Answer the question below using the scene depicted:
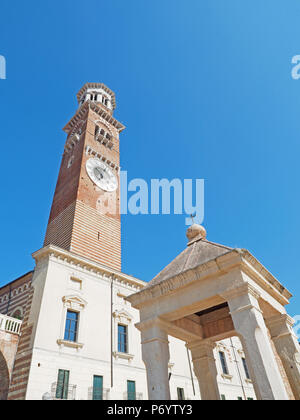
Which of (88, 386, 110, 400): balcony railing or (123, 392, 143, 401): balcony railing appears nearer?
(88, 386, 110, 400): balcony railing

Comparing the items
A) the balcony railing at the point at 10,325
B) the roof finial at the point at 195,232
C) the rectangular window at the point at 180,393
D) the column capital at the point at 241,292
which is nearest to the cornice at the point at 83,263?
the balcony railing at the point at 10,325

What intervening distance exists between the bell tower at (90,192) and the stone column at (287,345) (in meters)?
17.3

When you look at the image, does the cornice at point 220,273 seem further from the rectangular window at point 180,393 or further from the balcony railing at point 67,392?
the rectangular window at point 180,393

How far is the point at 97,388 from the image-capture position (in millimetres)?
16656

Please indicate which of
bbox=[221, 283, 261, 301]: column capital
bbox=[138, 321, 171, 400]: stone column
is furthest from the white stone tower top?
bbox=[221, 283, 261, 301]: column capital

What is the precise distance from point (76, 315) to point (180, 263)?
12.8 m

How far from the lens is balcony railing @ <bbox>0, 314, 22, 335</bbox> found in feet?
55.3

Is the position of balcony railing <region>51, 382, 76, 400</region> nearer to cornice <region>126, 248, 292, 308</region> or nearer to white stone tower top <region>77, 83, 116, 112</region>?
cornice <region>126, 248, 292, 308</region>

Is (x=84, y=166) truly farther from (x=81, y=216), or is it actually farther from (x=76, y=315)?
(x=76, y=315)

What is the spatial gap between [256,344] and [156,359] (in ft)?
A: 7.82

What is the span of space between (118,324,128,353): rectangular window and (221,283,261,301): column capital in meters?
15.4
